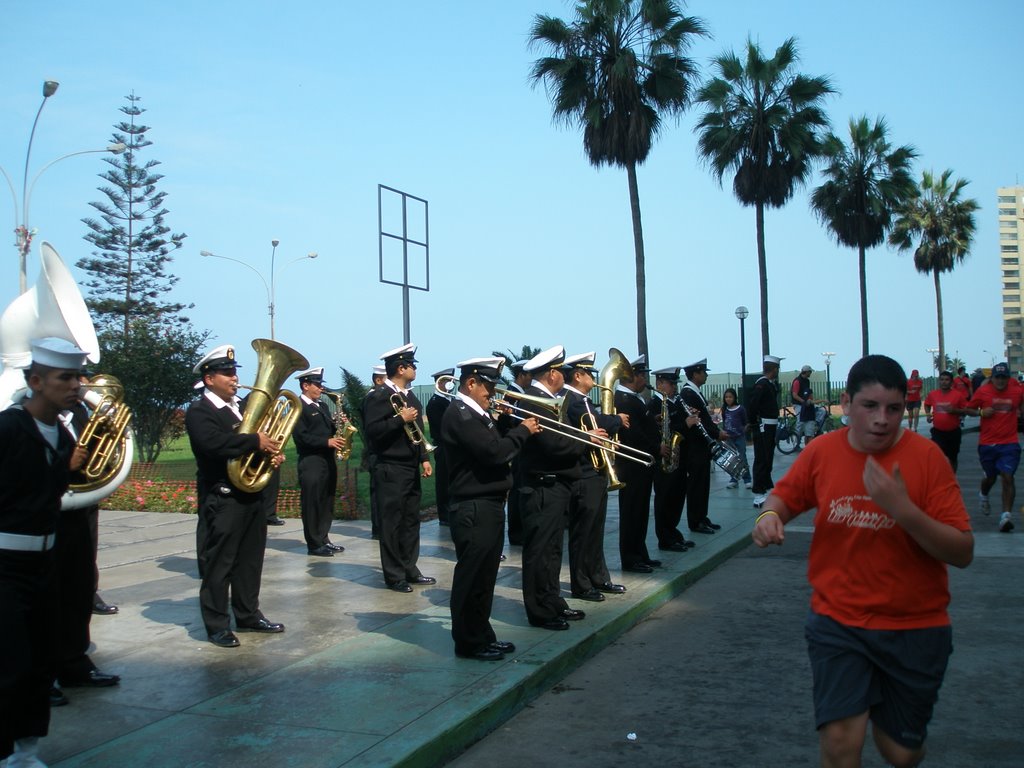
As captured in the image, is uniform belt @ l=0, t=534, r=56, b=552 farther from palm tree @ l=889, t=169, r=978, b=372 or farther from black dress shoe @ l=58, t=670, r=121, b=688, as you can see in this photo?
palm tree @ l=889, t=169, r=978, b=372

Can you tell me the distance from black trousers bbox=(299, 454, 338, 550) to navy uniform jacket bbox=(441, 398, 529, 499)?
15.0 ft

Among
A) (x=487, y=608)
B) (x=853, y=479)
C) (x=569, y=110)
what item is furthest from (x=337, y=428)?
(x=569, y=110)

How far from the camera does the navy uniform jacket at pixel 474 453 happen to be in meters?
6.54

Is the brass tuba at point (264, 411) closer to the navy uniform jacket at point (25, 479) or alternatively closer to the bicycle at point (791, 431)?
the navy uniform jacket at point (25, 479)

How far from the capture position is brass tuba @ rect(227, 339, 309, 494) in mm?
6898

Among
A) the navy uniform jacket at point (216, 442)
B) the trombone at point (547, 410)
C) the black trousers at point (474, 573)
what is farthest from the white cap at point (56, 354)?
the trombone at point (547, 410)

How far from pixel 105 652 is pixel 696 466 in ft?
23.2

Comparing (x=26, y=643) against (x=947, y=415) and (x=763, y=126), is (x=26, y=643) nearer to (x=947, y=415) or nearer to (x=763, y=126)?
(x=947, y=415)

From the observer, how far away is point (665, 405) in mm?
11086

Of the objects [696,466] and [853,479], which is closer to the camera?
[853,479]

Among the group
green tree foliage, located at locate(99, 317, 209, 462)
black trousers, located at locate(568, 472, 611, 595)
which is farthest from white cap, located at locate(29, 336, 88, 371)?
green tree foliage, located at locate(99, 317, 209, 462)

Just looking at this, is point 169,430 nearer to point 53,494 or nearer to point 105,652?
point 105,652

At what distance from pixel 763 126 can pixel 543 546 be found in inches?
1072

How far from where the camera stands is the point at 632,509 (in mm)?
9516
